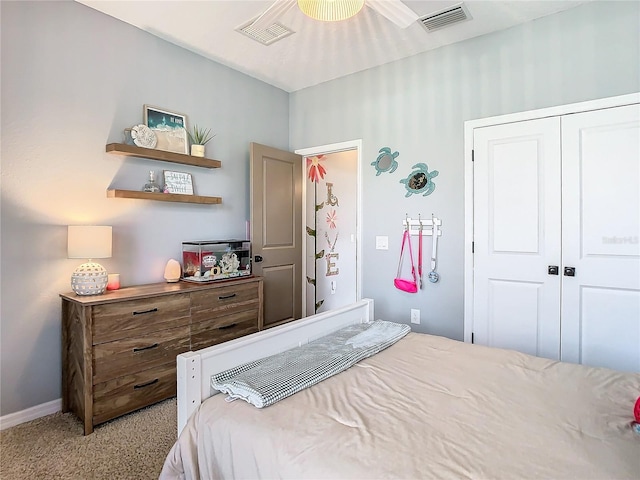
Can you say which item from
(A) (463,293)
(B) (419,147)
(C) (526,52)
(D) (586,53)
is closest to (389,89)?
(B) (419,147)

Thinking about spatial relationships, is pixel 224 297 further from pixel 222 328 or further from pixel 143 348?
pixel 143 348

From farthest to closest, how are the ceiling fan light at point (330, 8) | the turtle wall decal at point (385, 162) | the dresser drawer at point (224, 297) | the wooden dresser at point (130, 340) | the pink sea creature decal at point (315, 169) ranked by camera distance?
the pink sea creature decal at point (315, 169) < the turtle wall decal at point (385, 162) < the dresser drawer at point (224, 297) < the wooden dresser at point (130, 340) < the ceiling fan light at point (330, 8)

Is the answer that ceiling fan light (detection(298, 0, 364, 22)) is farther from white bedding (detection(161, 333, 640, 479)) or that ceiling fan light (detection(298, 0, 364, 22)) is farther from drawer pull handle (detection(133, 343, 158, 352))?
drawer pull handle (detection(133, 343, 158, 352))

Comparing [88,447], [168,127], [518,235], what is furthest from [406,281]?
[88,447]

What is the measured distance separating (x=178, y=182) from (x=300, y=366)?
2153mm

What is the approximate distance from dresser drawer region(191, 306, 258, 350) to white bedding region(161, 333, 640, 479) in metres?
1.48

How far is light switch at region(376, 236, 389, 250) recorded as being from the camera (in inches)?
137

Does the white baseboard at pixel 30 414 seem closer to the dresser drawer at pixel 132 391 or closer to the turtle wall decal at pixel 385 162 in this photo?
the dresser drawer at pixel 132 391

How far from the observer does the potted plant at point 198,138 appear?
125 inches

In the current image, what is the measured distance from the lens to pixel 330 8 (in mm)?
1816

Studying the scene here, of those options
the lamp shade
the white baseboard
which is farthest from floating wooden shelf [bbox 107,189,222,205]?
the white baseboard

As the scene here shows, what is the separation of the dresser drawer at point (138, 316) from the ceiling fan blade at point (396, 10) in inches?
85.7

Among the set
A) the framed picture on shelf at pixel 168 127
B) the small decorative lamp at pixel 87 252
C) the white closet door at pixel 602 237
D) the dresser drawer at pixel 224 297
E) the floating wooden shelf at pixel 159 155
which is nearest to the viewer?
the small decorative lamp at pixel 87 252

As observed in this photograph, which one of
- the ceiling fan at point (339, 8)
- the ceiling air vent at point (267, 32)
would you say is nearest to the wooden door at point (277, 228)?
the ceiling air vent at point (267, 32)
